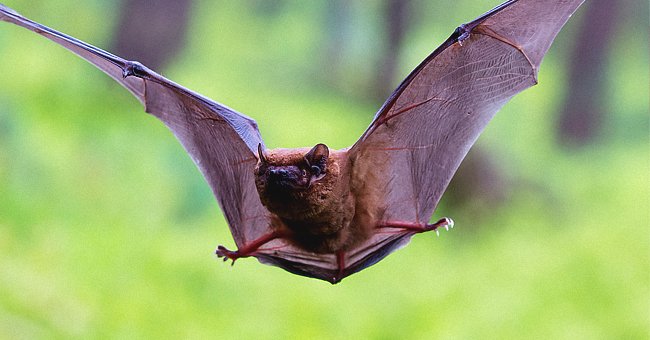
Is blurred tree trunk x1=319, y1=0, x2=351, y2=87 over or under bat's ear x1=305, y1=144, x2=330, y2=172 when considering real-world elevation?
over

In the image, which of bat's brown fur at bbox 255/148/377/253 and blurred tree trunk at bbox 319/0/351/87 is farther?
blurred tree trunk at bbox 319/0/351/87

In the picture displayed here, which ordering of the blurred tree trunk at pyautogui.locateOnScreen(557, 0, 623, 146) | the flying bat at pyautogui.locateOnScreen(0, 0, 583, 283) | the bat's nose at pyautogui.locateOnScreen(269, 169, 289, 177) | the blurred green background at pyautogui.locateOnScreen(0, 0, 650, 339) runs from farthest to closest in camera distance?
1. the blurred tree trunk at pyautogui.locateOnScreen(557, 0, 623, 146)
2. the blurred green background at pyautogui.locateOnScreen(0, 0, 650, 339)
3. the flying bat at pyautogui.locateOnScreen(0, 0, 583, 283)
4. the bat's nose at pyautogui.locateOnScreen(269, 169, 289, 177)

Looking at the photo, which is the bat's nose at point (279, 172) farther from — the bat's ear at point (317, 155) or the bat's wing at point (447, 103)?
the bat's wing at point (447, 103)

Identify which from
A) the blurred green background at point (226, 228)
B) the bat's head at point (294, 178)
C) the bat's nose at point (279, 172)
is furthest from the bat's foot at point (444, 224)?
the blurred green background at point (226, 228)

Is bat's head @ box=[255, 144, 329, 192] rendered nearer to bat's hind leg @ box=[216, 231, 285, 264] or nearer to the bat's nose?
the bat's nose

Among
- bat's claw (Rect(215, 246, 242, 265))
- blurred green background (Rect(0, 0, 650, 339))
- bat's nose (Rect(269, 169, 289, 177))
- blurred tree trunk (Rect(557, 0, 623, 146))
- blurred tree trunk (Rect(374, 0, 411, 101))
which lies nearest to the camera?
bat's nose (Rect(269, 169, 289, 177))

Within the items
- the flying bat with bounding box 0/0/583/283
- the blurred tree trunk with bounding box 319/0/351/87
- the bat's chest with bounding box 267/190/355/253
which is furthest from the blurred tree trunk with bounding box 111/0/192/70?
the bat's chest with bounding box 267/190/355/253
